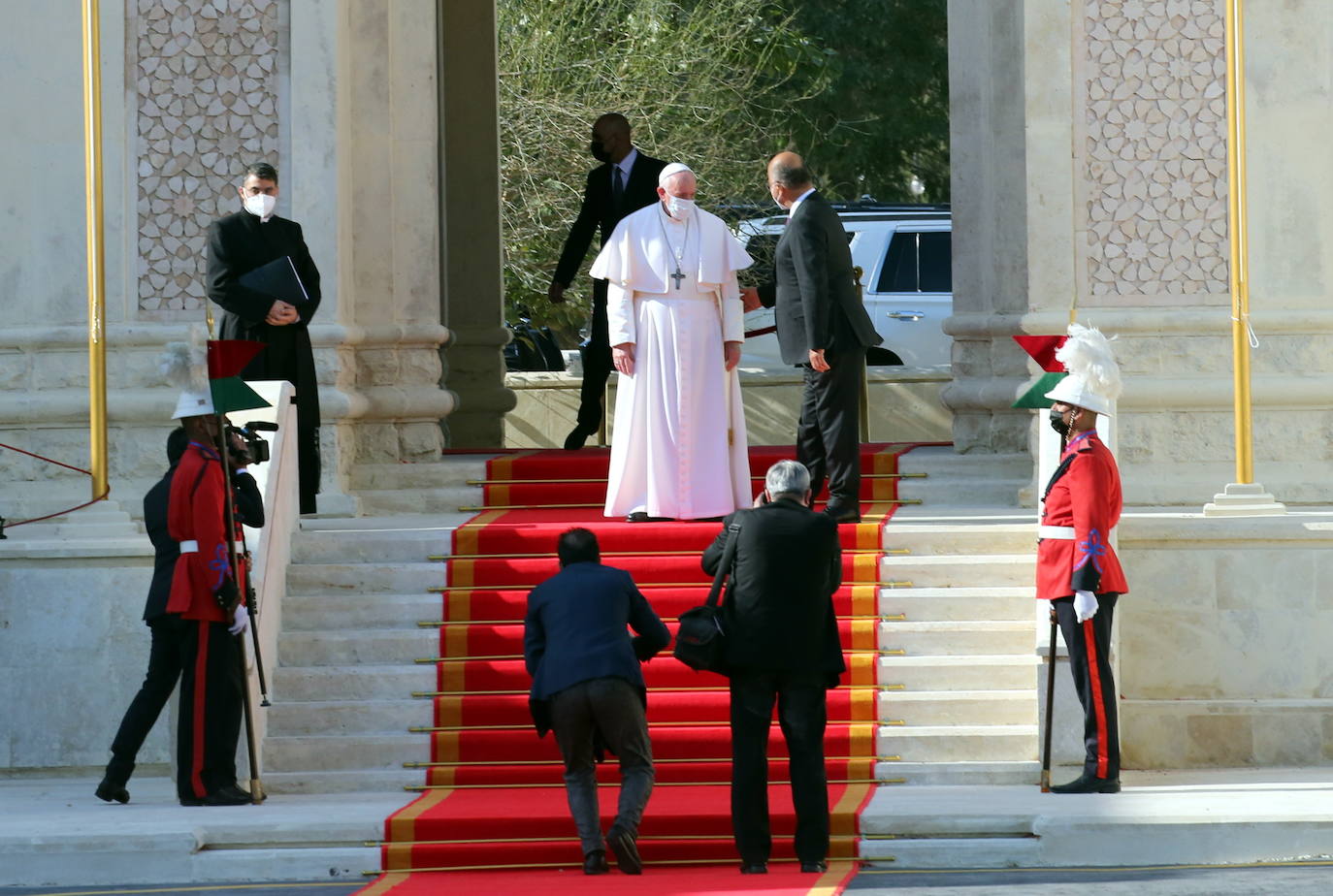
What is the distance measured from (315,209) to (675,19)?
13.5 metres

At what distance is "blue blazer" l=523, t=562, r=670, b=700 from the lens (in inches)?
391

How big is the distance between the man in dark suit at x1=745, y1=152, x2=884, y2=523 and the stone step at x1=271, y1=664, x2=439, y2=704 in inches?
95.2

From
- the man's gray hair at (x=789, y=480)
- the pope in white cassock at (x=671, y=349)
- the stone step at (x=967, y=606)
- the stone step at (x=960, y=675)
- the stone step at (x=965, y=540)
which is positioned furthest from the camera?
the pope in white cassock at (x=671, y=349)

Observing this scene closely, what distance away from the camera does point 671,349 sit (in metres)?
13.0

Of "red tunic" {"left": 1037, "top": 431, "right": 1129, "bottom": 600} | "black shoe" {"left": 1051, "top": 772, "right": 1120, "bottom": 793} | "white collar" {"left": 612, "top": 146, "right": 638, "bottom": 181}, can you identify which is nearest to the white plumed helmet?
"red tunic" {"left": 1037, "top": 431, "right": 1129, "bottom": 600}

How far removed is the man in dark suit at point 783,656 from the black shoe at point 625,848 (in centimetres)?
45

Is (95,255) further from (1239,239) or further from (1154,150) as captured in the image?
(1239,239)

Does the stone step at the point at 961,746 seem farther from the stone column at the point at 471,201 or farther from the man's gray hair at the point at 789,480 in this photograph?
the stone column at the point at 471,201

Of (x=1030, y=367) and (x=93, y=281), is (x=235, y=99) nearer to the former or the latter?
(x=93, y=281)

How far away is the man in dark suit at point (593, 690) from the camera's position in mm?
9906

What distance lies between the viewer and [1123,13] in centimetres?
1363

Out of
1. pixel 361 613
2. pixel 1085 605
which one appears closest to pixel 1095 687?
pixel 1085 605

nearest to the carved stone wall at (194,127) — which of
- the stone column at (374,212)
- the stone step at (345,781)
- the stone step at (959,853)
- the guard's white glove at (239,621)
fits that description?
the stone column at (374,212)

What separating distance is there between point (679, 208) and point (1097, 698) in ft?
12.6
